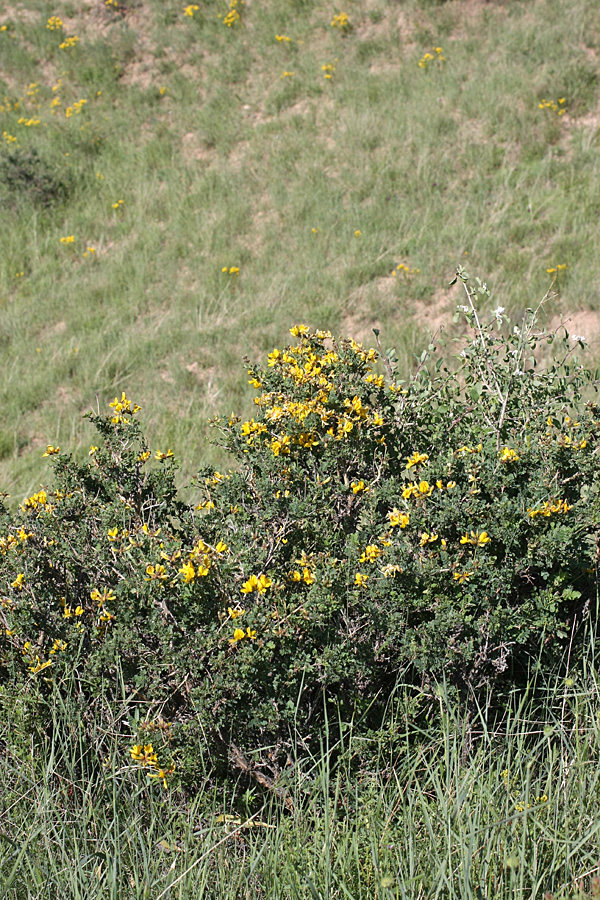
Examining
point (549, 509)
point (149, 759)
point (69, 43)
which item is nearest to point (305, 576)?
point (149, 759)

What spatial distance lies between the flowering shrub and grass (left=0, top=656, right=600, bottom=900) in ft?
0.52

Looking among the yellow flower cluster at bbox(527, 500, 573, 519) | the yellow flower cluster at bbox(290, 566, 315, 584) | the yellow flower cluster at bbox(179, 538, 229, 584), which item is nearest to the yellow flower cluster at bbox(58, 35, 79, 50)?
the yellow flower cluster at bbox(179, 538, 229, 584)

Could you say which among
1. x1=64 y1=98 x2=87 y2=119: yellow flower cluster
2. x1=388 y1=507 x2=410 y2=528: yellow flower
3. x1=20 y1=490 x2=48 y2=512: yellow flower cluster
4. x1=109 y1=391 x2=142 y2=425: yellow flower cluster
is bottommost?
x1=388 y1=507 x2=410 y2=528: yellow flower

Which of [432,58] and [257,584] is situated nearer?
[257,584]

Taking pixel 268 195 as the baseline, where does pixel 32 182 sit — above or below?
above

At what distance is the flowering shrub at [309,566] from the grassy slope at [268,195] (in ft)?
7.15

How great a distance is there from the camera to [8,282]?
7.74 m

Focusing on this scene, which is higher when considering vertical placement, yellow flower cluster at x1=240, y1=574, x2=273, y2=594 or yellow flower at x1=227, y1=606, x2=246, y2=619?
yellow flower cluster at x1=240, y1=574, x2=273, y2=594

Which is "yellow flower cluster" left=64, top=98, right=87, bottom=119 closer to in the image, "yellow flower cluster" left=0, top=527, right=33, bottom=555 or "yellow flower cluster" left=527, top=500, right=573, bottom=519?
"yellow flower cluster" left=0, top=527, right=33, bottom=555

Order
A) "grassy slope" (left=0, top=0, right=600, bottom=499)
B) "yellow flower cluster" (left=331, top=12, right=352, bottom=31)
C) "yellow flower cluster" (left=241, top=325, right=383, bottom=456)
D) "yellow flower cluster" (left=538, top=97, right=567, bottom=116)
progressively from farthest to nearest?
"yellow flower cluster" (left=331, top=12, right=352, bottom=31) → "yellow flower cluster" (left=538, top=97, right=567, bottom=116) → "grassy slope" (left=0, top=0, right=600, bottom=499) → "yellow flower cluster" (left=241, top=325, right=383, bottom=456)

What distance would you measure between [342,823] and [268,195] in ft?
22.0

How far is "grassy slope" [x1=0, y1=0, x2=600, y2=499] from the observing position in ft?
20.7

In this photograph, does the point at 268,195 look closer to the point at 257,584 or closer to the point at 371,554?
the point at 371,554

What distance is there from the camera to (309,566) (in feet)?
8.20
